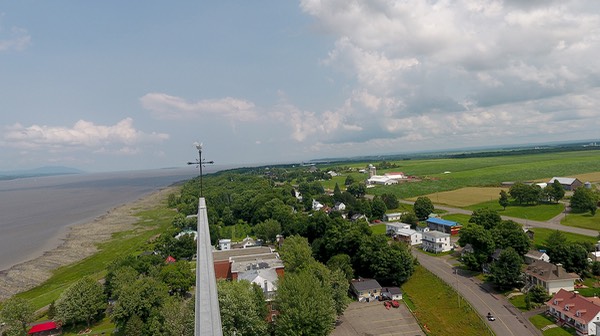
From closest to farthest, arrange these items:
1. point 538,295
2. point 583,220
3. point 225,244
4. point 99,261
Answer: point 538,295, point 225,244, point 583,220, point 99,261

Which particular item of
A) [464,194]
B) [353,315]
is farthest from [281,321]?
[464,194]

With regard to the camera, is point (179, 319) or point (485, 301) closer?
point (179, 319)

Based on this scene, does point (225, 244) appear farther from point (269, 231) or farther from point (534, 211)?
point (534, 211)

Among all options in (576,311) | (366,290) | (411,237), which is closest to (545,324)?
(576,311)

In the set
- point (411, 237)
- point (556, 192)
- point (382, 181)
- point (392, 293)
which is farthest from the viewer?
point (382, 181)

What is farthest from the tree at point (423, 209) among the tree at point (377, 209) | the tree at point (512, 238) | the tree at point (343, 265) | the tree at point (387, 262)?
the tree at point (343, 265)

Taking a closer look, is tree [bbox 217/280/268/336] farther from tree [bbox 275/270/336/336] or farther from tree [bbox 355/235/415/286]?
tree [bbox 355/235/415/286]

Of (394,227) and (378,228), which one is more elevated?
(394,227)
